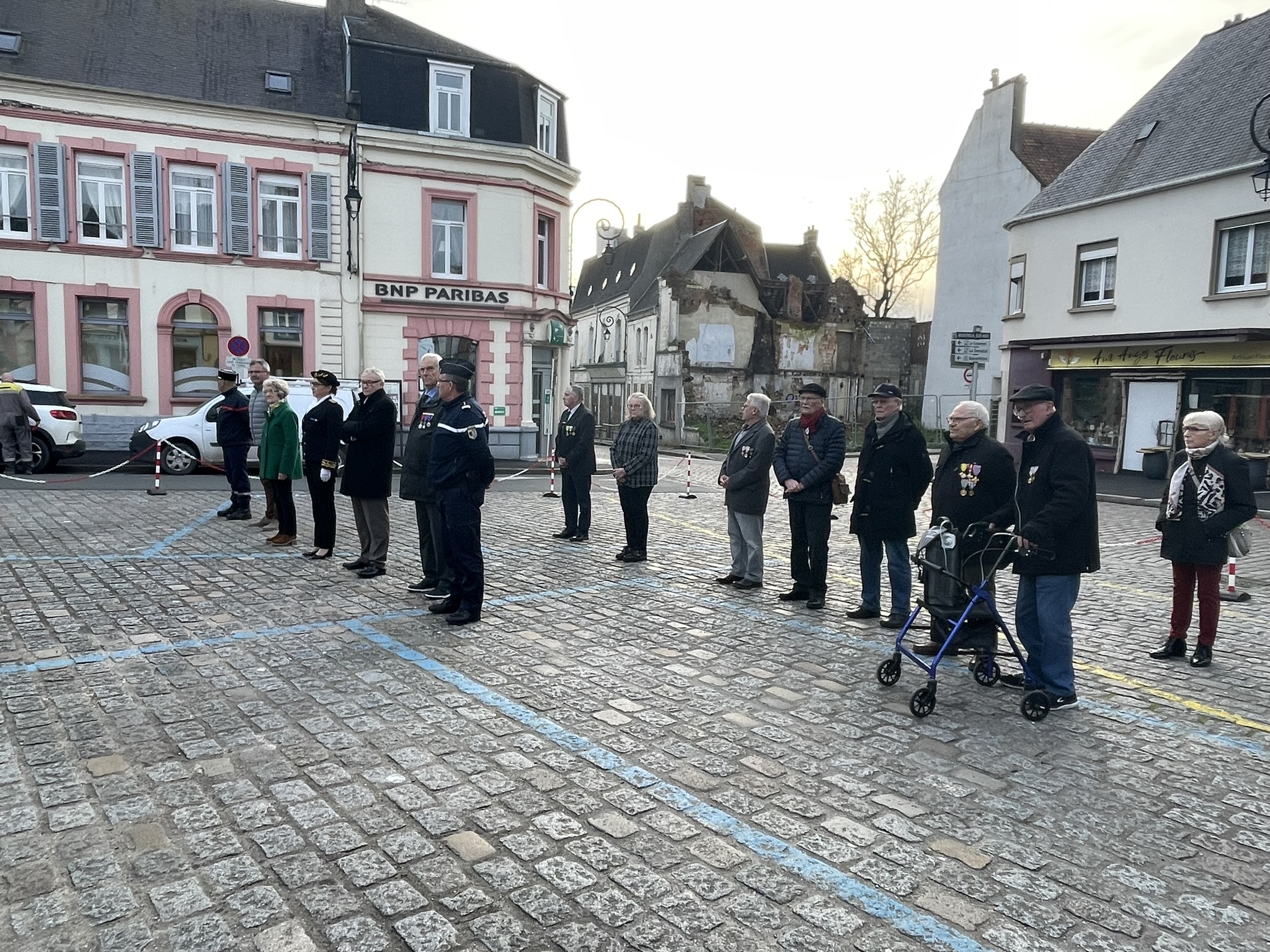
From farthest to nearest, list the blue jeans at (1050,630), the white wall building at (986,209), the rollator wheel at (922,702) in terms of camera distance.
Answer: the white wall building at (986,209), the blue jeans at (1050,630), the rollator wheel at (922,702)

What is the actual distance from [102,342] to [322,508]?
17.3 meters

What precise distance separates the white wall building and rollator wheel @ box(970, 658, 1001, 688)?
28908 millimetres

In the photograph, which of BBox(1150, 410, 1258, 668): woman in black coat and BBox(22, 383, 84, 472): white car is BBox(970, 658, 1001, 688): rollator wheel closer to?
BBox(1150, 410, 1258, 668): woman in black coat

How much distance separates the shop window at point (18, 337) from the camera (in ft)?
71.7

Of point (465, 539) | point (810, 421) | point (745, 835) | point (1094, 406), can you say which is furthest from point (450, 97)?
point (745, 835)

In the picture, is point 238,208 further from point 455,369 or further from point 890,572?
→ point 890,572

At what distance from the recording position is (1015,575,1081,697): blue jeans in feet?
17.5

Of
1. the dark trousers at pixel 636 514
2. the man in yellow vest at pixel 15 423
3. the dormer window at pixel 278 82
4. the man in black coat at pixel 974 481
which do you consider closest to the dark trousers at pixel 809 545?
the man in black coat at pixel 974 481

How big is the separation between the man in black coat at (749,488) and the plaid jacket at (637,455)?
1.25 metres

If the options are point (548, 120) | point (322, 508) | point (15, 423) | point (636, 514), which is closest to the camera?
point (322, 508)

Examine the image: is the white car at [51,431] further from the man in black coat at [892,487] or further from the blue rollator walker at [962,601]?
the blue rollator walker at [962,601]

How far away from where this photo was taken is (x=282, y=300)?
2372 cm

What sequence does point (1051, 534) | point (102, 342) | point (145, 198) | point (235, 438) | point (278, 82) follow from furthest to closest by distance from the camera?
point (278, 82)
point (102, 342)
point (145, 198)
point (235, 438)
point (1051, 534)

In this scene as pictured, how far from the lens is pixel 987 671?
5.91m
